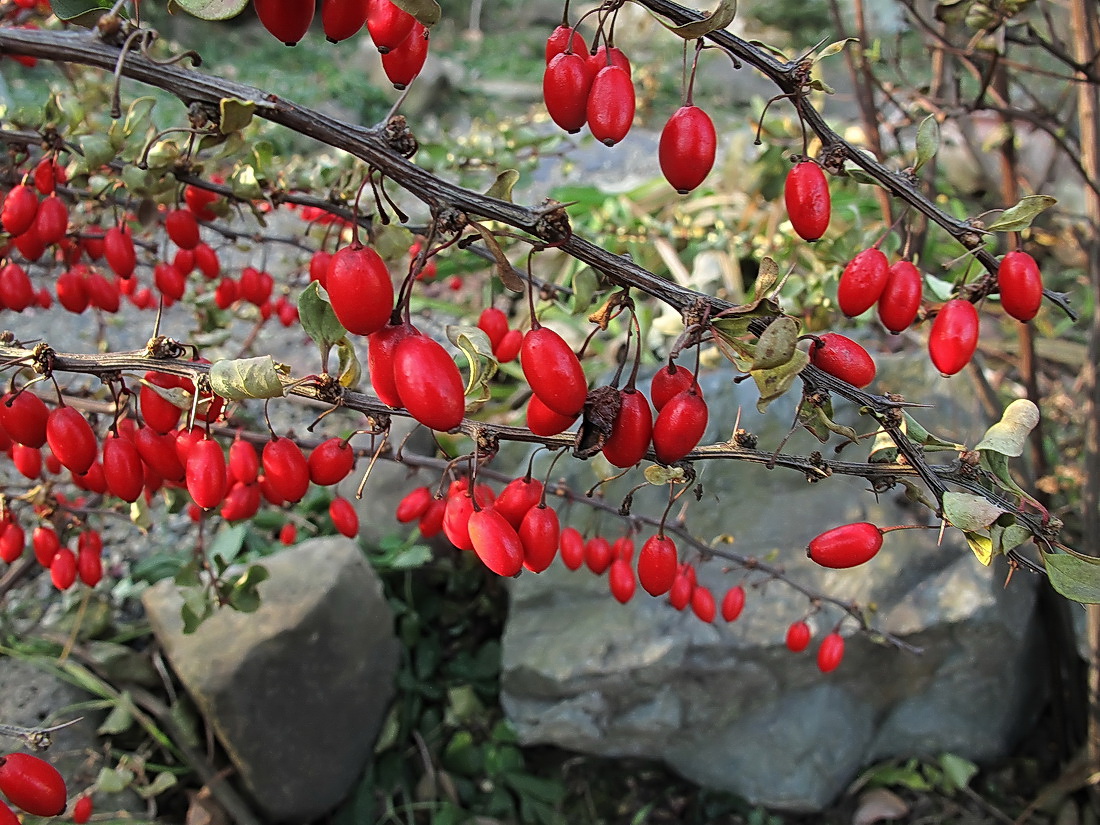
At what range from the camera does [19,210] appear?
4.08 feet

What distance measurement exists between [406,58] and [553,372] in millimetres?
382

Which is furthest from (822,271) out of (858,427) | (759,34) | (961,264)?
(759,34)

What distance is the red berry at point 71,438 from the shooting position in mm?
989

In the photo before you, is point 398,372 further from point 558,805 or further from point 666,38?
point 666,38

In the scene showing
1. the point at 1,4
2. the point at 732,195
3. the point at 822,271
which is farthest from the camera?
the point at 732,195

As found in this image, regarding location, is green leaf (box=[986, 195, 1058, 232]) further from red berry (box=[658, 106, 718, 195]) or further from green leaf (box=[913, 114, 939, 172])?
red berry (box=[658, 106, 718, 195])

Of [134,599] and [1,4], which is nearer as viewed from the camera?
[1,4]

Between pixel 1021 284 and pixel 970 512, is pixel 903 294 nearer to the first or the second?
pixel 1021 284

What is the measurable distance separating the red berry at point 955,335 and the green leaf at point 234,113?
81 cm

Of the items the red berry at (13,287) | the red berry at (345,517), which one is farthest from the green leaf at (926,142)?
the red berry at (13,287)

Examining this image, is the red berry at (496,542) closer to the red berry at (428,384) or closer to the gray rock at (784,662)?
the red berry at (428,384)

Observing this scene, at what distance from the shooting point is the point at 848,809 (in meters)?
2.17

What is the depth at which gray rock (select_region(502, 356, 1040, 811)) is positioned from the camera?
2049mm

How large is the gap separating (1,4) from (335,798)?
1.84m
